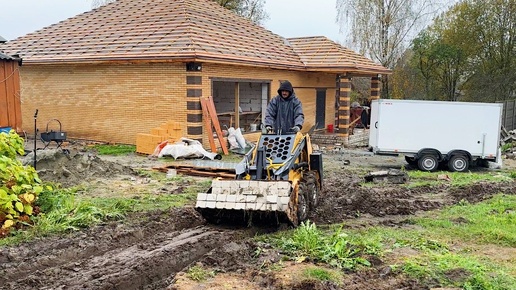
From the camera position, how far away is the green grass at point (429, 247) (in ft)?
17.6

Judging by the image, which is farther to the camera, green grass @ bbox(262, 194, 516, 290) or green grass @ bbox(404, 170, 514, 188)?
green grass @ bbox(404, 170, 514, 188)

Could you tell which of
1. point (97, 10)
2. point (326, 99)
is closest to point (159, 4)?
point (97, 10)

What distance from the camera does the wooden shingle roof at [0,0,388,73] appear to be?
16594mm

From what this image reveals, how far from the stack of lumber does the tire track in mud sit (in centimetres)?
812

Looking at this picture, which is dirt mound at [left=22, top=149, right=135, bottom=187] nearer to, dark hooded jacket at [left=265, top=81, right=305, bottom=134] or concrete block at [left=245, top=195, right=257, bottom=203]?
dark hooded jacket at [left=265, top=81, right=305, bottom=134]

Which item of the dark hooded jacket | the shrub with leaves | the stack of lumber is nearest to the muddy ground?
the shrub with leaves

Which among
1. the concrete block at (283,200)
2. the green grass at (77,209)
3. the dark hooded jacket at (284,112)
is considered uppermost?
the dark hooded jacket at (284,112)

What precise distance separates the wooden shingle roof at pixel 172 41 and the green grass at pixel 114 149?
2972 millimetres

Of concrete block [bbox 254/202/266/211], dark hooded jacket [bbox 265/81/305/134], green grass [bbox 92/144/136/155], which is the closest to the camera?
concrete block [bbox 254/202/266/211]

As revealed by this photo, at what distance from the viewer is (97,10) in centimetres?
2216

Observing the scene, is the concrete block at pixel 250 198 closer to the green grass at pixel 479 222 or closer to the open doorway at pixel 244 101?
the green grass at pixel 479 222

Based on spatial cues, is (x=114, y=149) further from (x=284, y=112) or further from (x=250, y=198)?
(x=250, y=198)

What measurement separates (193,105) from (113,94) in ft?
11.2

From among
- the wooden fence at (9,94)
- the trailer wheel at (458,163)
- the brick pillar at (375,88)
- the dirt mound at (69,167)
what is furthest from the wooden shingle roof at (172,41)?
the trailer wheel at (458,163)
